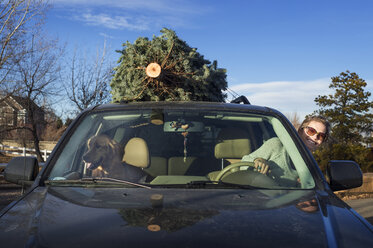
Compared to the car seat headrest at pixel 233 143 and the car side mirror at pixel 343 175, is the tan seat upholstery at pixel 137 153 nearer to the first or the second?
the car seat headrest at pixel 233 143

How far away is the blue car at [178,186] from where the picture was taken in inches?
67.7

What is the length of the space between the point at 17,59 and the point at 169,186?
17.9m

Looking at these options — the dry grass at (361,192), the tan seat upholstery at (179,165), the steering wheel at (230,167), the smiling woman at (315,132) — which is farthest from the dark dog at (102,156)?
the dry grass at (361,192)

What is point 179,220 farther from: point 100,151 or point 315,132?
A: point 315,132

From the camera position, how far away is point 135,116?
3.21 metres

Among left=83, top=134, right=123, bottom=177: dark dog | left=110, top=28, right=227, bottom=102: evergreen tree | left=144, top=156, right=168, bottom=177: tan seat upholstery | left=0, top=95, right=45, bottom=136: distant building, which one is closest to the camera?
left=83, top=134, right=123, bottom=177: dark dog

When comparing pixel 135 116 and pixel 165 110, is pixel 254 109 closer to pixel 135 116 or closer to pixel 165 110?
pixel 165 110

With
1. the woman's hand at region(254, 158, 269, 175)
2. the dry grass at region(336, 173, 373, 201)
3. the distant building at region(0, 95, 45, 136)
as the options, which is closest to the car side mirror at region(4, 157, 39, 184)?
the woman's hand at region(254, 158, 269, 175)

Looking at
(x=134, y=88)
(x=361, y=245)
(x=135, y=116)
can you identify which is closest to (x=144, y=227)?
(x=361, y=245)

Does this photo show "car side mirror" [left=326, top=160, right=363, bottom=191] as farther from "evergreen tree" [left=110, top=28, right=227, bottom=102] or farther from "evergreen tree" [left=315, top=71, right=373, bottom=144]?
"evergreen tree" [left=315, top=71, right=373, bottom=144]

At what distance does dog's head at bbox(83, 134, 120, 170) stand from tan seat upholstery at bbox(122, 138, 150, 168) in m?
0.07

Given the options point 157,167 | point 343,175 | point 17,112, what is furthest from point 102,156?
point 17,112

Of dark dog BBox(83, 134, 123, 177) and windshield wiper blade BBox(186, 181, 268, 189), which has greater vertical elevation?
dark dog BBox(83, 134, 123, 177)

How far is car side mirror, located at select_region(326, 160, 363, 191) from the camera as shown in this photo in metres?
2.67
